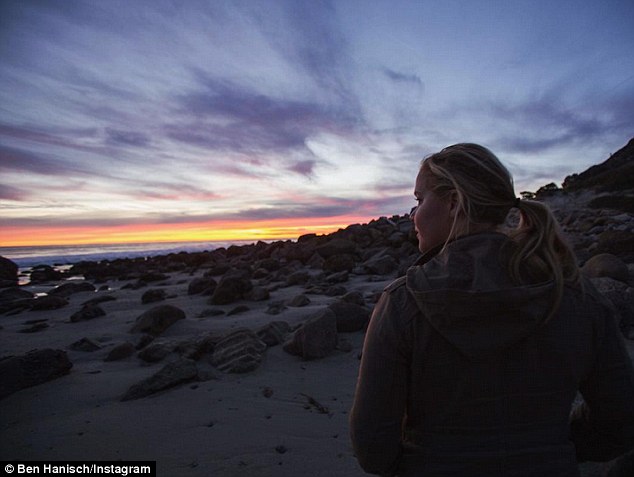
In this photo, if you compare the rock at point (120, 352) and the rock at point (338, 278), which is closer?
the rock at point (120, 352)

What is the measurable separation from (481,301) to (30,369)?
5.51 meters

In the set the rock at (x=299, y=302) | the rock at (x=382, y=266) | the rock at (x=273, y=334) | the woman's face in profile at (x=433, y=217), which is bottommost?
the rock at (x=273, y=334)

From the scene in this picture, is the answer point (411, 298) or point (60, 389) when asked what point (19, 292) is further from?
point (411, 298)

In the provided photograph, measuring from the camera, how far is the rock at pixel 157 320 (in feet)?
23.0

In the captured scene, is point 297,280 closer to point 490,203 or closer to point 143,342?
point 143,342

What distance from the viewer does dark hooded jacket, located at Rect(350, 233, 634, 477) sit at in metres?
1.22

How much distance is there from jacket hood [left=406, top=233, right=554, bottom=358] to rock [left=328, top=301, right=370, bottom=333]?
192 inches

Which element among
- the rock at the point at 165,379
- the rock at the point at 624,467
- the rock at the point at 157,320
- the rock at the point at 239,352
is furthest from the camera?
the rock at the point at 157,320

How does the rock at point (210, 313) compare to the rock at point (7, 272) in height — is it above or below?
below

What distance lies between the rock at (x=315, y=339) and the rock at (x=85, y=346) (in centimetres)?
342

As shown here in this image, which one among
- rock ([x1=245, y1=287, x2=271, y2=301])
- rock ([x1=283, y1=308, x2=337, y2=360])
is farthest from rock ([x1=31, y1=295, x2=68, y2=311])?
rock ([x1=283, y1=308, x2=337, y2=360])

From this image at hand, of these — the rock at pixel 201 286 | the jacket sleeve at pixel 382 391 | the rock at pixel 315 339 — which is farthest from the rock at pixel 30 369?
the rock at pixel 201 286

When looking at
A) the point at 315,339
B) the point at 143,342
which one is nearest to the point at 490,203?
the point at 315,339

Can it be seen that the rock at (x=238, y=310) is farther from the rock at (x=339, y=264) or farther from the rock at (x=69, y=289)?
the rock at (x=69, y=289)
